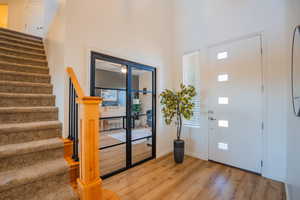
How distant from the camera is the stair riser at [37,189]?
1.18 m

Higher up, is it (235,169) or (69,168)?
(69,168)

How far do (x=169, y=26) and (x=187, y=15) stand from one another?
0.50 meters

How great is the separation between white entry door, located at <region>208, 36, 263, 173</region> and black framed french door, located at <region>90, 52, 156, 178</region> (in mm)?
1368

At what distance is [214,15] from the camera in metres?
2.95

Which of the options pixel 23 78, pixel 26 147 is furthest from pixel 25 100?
pixel 26 147

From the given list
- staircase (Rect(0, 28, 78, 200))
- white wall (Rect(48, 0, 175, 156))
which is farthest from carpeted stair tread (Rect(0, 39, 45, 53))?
white wall (Rect(48, 0, 175, 156))

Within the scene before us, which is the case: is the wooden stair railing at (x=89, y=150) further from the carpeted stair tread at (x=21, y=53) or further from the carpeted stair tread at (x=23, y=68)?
the carpeted stair tread at (x=21, y=53)

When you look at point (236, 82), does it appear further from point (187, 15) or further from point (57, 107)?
point (57, 107)

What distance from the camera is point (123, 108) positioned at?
2744 mm

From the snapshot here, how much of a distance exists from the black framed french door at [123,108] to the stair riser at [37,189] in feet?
3.13

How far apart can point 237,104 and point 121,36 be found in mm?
2585

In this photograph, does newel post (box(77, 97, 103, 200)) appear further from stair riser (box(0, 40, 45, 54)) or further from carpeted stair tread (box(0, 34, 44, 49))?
carpeted stair tread (box(0, 34, 44, 49))

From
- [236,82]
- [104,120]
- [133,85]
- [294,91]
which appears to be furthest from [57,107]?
[294,91]

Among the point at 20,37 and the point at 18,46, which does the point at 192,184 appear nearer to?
the point at 18,46
